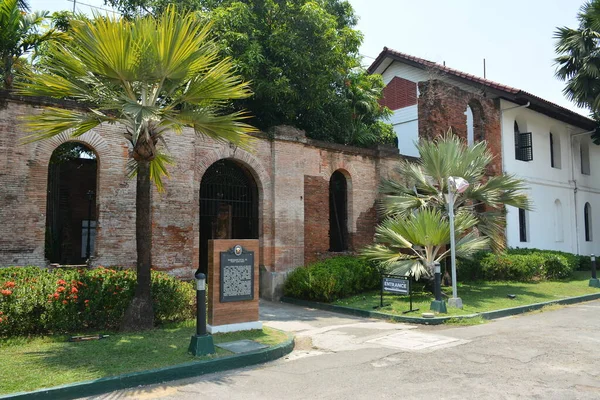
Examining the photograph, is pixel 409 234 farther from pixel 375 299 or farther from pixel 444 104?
pixel 444 104

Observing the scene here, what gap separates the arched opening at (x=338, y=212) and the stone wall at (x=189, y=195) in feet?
1.57

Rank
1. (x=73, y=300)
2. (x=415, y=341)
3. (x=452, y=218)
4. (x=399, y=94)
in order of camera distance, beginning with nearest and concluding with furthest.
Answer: (x=73, y=300) < (x=415, y=341) < (x=452, y=218) < (x=399, y=94)

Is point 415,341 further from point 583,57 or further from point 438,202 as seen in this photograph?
point 583,57

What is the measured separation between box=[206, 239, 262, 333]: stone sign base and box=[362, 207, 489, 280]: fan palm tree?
490cm

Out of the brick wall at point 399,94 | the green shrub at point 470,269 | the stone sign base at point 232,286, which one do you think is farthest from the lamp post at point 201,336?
the brick wall at point 399,94

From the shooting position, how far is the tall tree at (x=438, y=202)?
520 inches

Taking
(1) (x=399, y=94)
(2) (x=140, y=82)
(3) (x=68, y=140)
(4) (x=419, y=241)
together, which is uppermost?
(1) (x=399, y=94)

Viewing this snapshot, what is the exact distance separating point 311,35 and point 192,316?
1004cm

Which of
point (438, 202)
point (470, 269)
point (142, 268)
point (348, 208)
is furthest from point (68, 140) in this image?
point (470, 269)

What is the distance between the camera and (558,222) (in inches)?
976

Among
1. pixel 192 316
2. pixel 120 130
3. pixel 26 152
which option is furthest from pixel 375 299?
pixel 26 152

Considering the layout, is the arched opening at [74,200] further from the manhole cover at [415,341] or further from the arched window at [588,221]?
the arched window at [588,221]

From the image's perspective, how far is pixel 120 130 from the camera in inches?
461

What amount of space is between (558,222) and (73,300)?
76.9 ft
